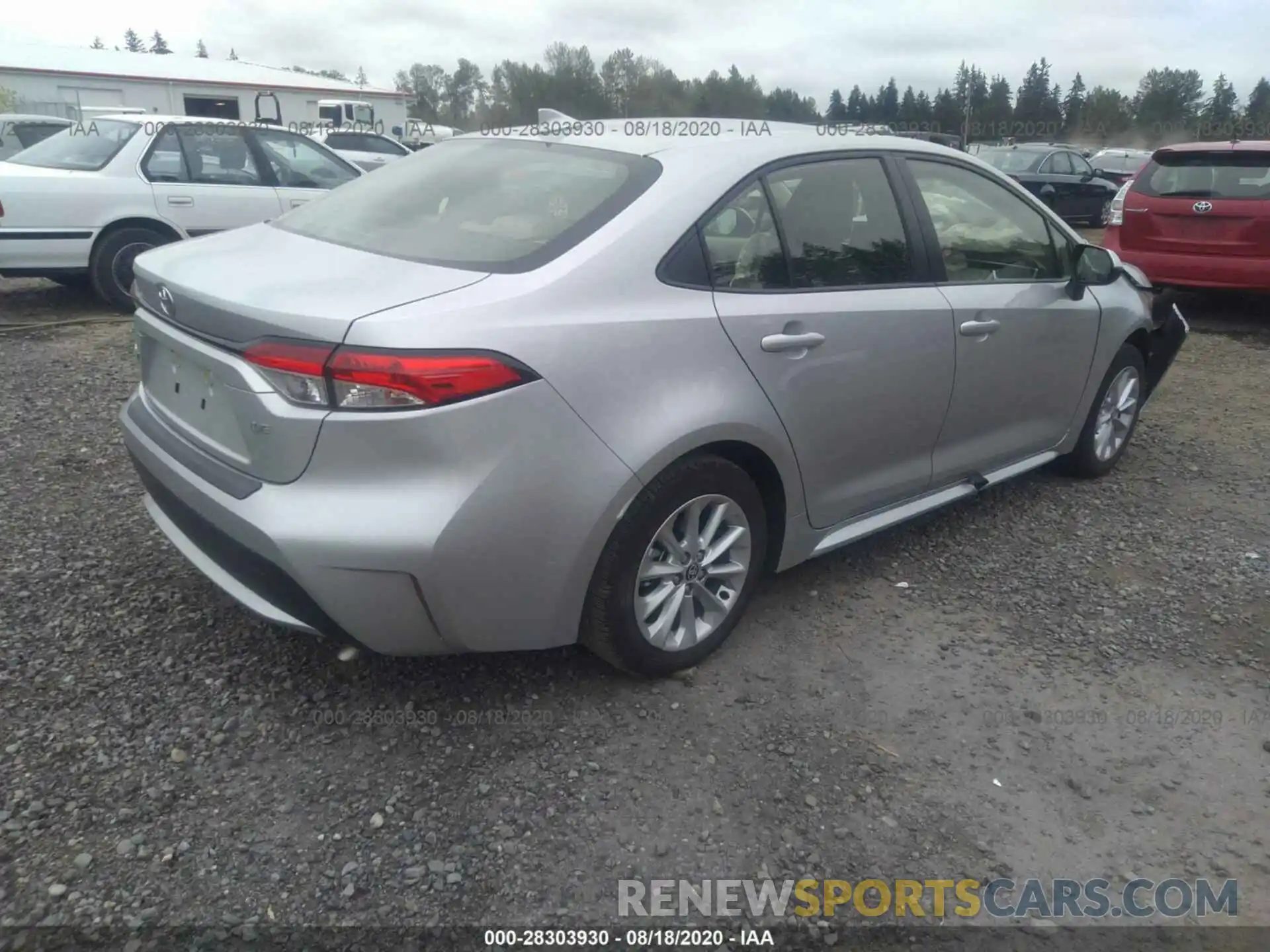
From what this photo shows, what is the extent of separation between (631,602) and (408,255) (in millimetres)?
1129

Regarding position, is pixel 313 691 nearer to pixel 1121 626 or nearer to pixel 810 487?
pixel 810 487

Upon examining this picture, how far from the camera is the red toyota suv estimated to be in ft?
25.2

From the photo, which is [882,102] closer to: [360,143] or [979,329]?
[360,143]

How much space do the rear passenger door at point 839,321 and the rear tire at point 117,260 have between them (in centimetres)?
580

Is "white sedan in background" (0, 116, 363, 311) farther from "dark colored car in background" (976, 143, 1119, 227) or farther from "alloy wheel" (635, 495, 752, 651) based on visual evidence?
"dark colored car in background" (976, 143, 1119, 227)

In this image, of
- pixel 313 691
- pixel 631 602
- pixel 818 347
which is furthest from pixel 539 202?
pixel 313 691

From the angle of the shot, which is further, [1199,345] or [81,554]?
[1199,345]

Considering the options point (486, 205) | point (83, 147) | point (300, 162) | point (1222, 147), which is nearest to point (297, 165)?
point (300, 162)

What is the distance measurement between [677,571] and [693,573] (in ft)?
0.24

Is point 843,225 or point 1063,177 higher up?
point 843,225

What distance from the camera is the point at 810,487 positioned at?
323cm

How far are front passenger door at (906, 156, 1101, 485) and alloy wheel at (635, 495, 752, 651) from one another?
42.2 inches

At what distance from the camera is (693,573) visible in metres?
2.97

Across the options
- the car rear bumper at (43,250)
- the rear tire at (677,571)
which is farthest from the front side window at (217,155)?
the rear tire at (677,571)
